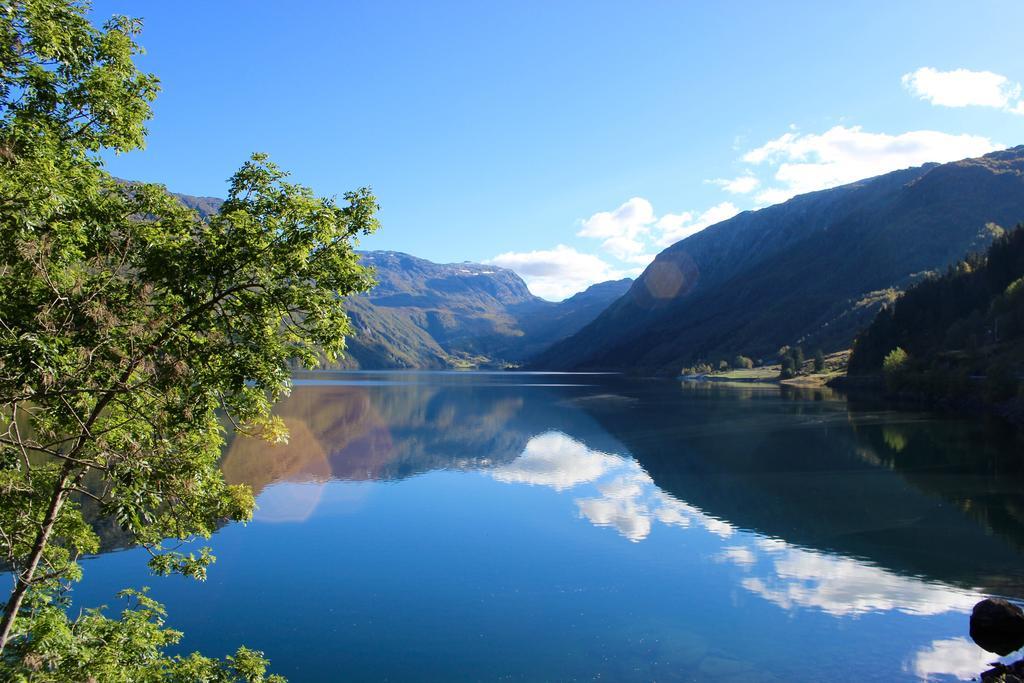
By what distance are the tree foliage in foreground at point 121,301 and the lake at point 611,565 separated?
11.0 m

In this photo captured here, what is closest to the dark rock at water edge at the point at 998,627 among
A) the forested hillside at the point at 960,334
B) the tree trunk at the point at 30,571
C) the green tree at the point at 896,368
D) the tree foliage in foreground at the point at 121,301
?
the tree foliage in foreground at the point at 121,301

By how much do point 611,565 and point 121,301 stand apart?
2569 centimetres

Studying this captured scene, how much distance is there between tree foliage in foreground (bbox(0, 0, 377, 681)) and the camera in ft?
30.9

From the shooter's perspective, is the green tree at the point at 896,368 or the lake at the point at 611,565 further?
the green tree at the point at 896,368

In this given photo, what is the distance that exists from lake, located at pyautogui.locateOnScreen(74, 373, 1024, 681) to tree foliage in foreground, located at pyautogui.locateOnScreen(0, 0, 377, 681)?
10975 millimetres

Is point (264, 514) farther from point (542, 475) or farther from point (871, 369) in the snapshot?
point (871, 369)

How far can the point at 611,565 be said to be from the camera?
1198 inches

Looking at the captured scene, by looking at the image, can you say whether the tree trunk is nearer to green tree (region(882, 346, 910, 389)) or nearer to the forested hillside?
the forested hillside

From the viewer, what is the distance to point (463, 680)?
18984mm

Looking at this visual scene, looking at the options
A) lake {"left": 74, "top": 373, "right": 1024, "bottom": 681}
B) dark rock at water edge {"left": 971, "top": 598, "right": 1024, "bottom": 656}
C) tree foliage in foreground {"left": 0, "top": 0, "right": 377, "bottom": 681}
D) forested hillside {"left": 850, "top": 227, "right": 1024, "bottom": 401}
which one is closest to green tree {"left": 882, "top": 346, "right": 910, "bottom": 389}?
forested hillside {"left": 850, "top": 227, "right": 1024, "bottom": 401}

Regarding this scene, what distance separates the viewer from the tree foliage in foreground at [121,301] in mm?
9430

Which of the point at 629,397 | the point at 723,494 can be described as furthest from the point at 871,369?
the point at 723,494

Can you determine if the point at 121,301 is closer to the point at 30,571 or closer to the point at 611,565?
the point at 30,571

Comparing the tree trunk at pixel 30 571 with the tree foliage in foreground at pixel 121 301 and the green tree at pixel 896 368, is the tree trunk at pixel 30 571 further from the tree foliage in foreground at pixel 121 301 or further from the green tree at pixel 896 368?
the green tree at pixel 896 368
